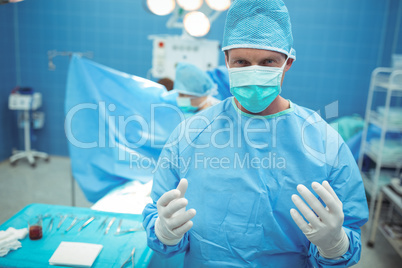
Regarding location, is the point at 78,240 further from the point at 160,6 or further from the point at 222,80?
the point at 160,6

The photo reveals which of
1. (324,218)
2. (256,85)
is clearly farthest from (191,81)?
(324,218)

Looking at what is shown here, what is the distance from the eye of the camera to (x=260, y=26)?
3.29 feet

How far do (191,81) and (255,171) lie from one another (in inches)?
55.7

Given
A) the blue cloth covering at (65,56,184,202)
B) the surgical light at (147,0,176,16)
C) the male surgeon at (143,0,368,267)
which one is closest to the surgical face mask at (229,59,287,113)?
the male surgeon at (143,0,368,267)

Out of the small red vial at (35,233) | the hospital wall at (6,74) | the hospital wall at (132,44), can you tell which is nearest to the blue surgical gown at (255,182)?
the small red vial at (35,233)

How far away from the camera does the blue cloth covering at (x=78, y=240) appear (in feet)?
4.44

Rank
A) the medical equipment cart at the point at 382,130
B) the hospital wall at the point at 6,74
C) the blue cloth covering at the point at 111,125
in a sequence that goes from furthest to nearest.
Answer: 1. the hospital wall at the point at 6,74
2. the medical equipment cart at the point at 382,130
3. the blue cloth covering at the point at 111,125

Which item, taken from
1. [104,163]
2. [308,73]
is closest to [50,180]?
[104,163]

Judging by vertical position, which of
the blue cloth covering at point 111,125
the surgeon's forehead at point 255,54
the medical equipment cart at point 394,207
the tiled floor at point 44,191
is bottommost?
the tiled floor at point 44,191

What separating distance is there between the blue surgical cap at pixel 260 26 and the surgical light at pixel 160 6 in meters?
1.81

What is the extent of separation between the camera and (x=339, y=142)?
1.06m

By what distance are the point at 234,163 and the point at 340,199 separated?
12.6 inches

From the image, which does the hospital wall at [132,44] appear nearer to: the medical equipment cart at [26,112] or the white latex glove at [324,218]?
the medical equipment cart at [26,112]

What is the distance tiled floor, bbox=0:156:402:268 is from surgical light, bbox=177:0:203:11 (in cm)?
200
